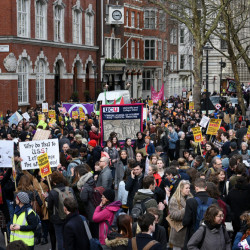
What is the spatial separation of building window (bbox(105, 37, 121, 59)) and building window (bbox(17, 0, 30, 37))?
1751 centimetres

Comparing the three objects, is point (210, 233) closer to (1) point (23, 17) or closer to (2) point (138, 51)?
(1) point (23, 17)

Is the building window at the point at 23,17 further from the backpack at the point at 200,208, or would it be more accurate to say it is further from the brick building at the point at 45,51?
the backpack at the point at 200,208

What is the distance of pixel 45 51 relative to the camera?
4344 centimetres

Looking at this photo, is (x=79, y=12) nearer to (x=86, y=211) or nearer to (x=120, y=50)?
(x=120, y=50)

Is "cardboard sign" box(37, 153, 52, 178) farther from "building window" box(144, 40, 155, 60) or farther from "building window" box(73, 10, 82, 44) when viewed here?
"building window" box(144, 40, 155, 60)

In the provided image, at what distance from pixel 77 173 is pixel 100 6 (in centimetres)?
4442

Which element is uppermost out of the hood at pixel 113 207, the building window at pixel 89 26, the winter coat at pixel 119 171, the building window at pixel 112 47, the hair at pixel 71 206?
the building window at pixel 89 26

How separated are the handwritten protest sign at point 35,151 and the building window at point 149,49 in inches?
2295

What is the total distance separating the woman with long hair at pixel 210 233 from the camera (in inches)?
309

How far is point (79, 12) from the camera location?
165ft

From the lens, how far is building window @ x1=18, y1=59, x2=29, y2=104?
3981cm

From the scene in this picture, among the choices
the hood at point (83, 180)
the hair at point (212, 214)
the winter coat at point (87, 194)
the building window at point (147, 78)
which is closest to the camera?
the hair at point (212, 214)

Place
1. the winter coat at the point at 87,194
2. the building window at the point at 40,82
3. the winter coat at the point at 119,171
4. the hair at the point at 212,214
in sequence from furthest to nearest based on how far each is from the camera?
1. the building window at the point at 40,82
2. the winter coat at the point at 119,171
3. the winter coat at the point at 87,194
4. the hair at the point at 212,214

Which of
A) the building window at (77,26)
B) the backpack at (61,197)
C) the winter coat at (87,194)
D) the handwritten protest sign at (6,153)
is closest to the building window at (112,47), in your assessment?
the building window at (77,26)
